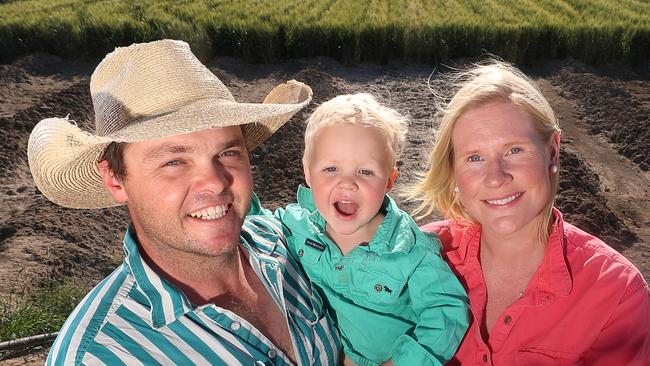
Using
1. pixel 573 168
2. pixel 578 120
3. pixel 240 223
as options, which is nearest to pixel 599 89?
pixel 578 120

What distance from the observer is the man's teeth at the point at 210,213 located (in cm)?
199

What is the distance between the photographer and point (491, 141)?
86.7 inches

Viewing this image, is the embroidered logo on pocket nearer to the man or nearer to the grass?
the man

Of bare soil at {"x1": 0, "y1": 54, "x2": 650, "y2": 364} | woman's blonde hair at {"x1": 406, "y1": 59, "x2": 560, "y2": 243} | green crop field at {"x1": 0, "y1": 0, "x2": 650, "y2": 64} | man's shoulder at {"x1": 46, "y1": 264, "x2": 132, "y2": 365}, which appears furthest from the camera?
green crop field at {"x1": 0, "y1": 0, "x2": 650, "y2": 64}

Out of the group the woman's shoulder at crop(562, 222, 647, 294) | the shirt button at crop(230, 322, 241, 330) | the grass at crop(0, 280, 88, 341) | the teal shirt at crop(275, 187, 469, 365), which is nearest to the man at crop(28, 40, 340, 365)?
the shirt button at crop(230, 322, 241, 330)

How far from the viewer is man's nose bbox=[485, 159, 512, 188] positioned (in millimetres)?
2156

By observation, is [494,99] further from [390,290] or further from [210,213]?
[210,213]

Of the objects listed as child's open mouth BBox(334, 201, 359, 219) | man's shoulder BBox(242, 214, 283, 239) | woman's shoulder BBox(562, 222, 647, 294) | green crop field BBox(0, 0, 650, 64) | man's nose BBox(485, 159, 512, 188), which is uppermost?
man's nose BBox(485, 159, 512, 188)

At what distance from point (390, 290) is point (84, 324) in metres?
1.11

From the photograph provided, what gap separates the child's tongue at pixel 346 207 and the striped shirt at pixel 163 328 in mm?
385

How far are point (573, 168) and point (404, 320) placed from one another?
5.16 m

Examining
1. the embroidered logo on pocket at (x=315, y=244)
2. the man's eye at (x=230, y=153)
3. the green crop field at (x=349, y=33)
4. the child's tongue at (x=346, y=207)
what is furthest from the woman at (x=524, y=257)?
the green crop field at (x=349, y=33)

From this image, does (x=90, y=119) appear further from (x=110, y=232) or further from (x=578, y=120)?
(x=578, y=120)

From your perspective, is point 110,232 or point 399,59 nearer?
point 110,232
